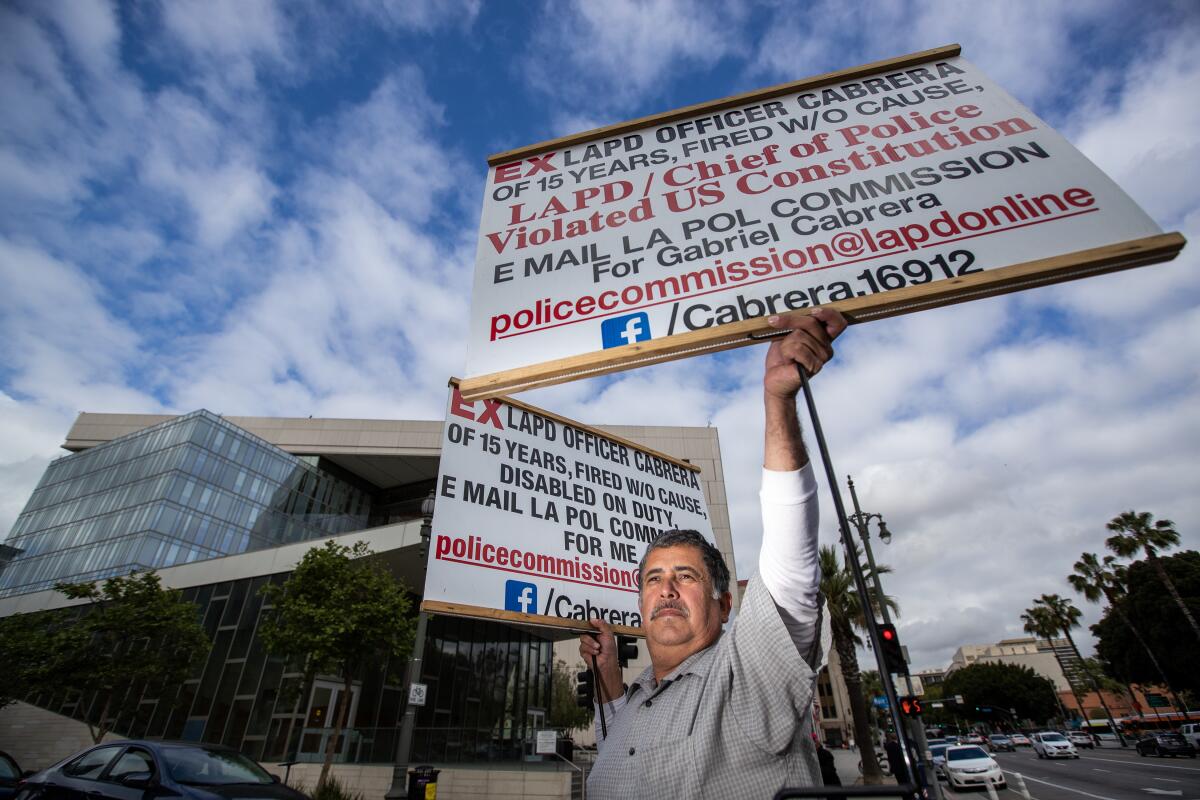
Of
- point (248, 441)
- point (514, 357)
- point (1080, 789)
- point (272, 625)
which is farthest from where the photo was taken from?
point (248, 441)

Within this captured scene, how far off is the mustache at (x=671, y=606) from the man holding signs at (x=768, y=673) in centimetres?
23

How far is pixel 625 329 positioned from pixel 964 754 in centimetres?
2454

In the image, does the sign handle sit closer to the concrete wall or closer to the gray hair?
the gray hair

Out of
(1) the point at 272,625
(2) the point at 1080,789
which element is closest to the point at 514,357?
(1) the point at 272,625

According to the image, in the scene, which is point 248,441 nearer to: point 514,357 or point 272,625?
point 272,625

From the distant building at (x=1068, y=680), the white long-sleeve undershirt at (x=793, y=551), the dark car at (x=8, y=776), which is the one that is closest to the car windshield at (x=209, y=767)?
the dark car at (x=8, y=776)

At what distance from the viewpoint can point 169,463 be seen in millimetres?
30812

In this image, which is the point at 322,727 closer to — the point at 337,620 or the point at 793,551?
the point at 337,620

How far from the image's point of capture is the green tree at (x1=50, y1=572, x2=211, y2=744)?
14.2m

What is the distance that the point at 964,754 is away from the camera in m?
18.7

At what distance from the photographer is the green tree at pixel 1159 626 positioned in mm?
32344

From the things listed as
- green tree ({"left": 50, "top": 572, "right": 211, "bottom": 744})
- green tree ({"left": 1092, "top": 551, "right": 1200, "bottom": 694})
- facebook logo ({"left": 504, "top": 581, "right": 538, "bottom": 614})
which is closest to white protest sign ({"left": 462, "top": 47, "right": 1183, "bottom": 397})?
facebook logo ({"left": 504, "top": 581, "right": 538, "bottom": 614})

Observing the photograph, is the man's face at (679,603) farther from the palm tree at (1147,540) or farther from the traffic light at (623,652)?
the palm tree at (1147,540)

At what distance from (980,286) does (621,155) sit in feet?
5.80
